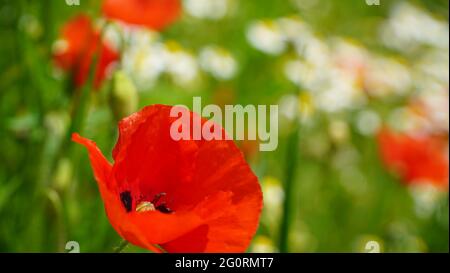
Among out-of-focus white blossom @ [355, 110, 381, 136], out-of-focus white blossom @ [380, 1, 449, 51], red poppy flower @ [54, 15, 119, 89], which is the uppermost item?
out-of-focus white blossom @ [380, 1, 449, 51]

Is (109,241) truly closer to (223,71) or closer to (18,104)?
(18,104)

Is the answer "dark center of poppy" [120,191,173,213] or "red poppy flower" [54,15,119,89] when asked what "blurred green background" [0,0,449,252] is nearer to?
"red poppy flower" [54,15,119,89]

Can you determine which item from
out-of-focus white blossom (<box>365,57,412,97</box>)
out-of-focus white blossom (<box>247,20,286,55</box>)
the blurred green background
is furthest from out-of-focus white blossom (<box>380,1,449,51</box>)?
out-of-focus white blossom (<box>247,20,286,55</box>)

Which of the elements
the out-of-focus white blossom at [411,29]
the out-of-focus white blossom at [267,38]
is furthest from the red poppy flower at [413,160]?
the out-of-focus white blossom at [411,29]

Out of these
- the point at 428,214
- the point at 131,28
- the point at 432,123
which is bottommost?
the point at 428,214

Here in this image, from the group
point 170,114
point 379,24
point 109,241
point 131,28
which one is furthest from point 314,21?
point 170,114

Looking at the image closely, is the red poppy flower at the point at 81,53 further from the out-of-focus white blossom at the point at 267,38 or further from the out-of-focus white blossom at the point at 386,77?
the out-of-focus white blossom at the point at 386,77
